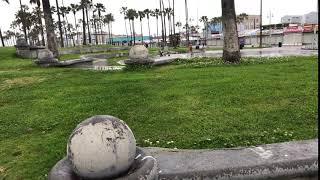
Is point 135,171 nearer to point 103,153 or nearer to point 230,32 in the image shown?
point 103,153

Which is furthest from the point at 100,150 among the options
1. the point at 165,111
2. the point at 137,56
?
the point at 137,56

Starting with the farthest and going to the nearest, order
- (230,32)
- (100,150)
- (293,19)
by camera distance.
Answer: (293,19) → (230,32) → (100,150)

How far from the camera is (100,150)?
3795 mm

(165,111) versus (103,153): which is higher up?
(103,153)

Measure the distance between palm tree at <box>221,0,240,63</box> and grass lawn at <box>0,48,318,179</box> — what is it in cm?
413

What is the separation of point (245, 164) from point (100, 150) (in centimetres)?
169

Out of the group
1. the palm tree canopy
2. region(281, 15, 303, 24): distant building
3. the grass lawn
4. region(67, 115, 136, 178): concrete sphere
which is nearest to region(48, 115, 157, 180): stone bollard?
region(67, 115, 136, 178): concrete sphere

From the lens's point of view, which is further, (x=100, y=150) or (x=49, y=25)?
(x=49, y=25)

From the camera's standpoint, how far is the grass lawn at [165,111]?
6086 millimetres

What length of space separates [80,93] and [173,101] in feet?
10.9

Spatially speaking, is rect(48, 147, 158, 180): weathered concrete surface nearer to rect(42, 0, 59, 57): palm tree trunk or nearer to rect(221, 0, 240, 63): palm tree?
rect(221, 0, 240, 63): palm tree

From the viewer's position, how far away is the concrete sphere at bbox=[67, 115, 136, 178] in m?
3.80

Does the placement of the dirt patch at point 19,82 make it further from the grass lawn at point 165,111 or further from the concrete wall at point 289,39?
the concrete wall at point 289,39

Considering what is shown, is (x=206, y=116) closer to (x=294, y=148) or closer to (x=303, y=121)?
(x=303, y=121)
